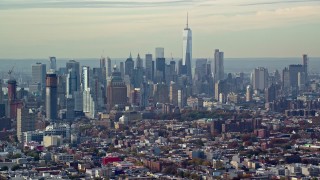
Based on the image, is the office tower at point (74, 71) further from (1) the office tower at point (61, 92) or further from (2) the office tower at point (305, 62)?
(2) the office tower at point (305, 62)

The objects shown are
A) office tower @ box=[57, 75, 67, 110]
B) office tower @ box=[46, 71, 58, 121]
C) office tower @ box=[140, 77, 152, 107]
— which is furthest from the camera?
office tower @ box=[140, 77, 152, 107]

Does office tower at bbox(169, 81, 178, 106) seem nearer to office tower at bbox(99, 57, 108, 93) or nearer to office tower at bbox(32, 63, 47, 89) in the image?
office tower at bbox(99, 57, 108, 93)

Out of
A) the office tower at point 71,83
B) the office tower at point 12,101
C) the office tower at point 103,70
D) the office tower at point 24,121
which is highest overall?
the office tower at point 103,70

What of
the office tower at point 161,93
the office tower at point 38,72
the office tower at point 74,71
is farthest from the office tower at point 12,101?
the office tower at point 161,93

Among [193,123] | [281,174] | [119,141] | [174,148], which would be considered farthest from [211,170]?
[193,123]

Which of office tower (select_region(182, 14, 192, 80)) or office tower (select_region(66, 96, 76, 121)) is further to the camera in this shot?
office tower (select_region(182, 14, 192, 80))

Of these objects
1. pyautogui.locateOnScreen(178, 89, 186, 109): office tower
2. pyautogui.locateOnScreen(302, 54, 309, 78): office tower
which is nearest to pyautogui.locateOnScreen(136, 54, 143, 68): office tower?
pyautogui.locateOnScreen(178, 89, 186, 109): office tower

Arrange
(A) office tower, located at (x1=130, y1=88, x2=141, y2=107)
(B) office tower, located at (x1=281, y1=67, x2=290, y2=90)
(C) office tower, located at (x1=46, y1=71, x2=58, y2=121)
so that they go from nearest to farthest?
(C) office tower, located at (x1=46, y1=71, x2=58, y2=121)
(A) office tower, located at (x1=130, y1=88, x2=141, y2=107)
(B) office tower, located at (x1=281, y1=67, x2=290, y2=90)
